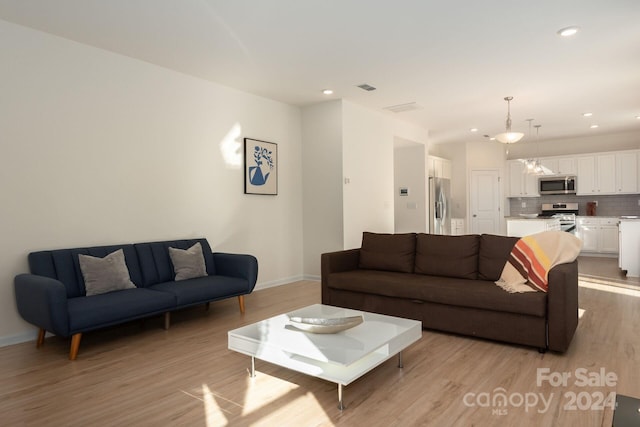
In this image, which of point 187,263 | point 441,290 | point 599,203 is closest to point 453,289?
point 441,290

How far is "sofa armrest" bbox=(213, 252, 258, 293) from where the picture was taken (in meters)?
4.52

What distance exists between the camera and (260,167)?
19.3ft

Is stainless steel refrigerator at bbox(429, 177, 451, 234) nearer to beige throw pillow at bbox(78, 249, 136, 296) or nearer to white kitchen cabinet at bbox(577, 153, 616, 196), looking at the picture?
white kitchen cabinet at bbox(577, 153, 616, 196)

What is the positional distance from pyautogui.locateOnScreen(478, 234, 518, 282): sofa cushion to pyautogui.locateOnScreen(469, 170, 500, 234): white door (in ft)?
21.6

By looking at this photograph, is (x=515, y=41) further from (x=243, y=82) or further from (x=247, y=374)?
(x=247, y=374)

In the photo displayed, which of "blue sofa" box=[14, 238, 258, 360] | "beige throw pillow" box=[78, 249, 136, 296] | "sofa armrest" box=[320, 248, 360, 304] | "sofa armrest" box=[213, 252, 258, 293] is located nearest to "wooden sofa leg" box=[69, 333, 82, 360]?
"blue sofa" box=[14, 238, 258, 360]

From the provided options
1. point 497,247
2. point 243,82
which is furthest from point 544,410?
point 243,82

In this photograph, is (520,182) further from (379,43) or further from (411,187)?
(379,43)

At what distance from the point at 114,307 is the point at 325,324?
181 cm

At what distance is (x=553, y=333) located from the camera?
314 cm

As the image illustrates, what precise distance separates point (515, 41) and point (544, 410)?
3.34 meters

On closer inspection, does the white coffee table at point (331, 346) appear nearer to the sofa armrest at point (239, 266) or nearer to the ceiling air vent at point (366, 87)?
the sofa armrest at point (239, 266)

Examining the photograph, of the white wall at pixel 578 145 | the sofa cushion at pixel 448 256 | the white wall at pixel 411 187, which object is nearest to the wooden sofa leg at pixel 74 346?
the sofa cushion at pixel 448 256

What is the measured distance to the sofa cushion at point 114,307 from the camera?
316 centimetres
